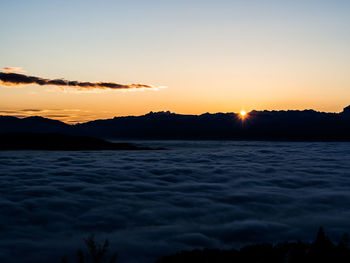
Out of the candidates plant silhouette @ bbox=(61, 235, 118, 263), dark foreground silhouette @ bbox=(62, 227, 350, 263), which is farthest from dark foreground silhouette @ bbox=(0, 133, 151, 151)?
dark foreground silhouette @ bbox=(62, 227, 350, 263)

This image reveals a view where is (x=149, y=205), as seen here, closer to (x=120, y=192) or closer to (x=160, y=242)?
(x=120, y=192)

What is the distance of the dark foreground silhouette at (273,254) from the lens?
390 cm

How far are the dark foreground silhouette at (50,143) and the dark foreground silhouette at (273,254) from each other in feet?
137

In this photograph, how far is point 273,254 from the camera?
453 cm

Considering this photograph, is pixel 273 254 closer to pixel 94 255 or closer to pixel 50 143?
pixel 94 255

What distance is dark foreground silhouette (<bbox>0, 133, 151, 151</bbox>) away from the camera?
44969mm

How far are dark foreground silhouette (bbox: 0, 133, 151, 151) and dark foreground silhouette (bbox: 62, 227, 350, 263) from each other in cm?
4185

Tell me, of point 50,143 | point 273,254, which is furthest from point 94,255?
point 50,143

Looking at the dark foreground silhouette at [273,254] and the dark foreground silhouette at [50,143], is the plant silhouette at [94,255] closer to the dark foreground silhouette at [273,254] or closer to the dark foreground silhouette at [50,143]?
the dark foreground silhouette at [273,254]

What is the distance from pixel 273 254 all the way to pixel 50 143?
4902 cm

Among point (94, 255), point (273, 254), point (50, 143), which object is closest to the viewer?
point (94, 255)

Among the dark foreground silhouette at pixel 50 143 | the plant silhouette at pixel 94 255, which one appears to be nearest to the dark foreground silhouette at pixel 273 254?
the plant silhouette at pixel 94 255

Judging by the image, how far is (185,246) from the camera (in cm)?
572

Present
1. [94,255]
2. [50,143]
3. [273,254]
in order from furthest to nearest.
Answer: [50,143], [273,254], [94,255]
